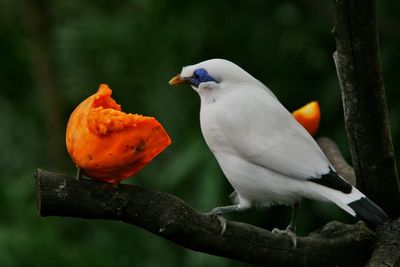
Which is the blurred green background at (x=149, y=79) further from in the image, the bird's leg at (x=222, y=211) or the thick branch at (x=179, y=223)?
the thick branch at (x=179, y=223)

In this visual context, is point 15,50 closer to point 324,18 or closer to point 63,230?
point 63,230

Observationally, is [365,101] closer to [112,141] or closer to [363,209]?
[363,209]

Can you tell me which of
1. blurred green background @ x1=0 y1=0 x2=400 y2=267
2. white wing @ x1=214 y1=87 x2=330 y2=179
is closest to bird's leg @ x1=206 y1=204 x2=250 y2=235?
white wing @ x1=214 y1=87 x2=330 y2=179

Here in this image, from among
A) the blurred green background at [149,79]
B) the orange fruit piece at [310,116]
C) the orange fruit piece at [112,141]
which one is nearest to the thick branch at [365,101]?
the orange fruit piece at [310,116]

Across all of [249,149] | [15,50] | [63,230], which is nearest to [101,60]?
[15,50]

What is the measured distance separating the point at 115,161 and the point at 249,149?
1.70 ft

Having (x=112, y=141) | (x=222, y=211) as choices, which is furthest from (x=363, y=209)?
(x=112, y=141)

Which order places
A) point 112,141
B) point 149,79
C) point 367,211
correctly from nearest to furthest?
1. point 112,141
2. point 367,211
3. point 149,79

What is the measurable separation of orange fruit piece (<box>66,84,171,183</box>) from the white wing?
404 millimetres

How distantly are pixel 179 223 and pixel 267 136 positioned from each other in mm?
449

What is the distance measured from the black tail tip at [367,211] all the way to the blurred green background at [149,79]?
5.91 feet

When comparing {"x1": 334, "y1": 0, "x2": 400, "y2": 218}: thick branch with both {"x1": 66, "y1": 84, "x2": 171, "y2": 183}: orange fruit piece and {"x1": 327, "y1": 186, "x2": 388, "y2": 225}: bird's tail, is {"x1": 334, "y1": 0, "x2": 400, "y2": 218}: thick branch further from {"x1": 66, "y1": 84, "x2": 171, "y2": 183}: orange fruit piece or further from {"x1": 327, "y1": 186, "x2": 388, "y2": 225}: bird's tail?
{"x1": 66, "y1": 84, "x2": 171, "y2": 183}: orange fruit piece

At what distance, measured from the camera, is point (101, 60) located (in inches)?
204

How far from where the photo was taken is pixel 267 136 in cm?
262
